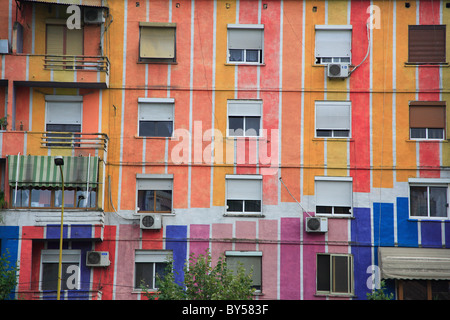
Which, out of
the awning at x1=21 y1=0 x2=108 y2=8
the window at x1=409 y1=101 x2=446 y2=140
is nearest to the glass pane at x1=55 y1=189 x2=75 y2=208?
the awning at x1=21 y1=0 x2=108 y2=8

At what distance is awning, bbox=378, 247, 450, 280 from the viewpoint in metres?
26.3

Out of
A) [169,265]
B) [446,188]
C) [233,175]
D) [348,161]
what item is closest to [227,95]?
[233,175]

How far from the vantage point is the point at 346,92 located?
1104 inches

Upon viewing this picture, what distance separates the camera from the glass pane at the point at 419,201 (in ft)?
90.1

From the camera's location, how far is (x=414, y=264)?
26.4 m

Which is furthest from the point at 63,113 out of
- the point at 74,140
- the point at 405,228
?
the point at 405,228

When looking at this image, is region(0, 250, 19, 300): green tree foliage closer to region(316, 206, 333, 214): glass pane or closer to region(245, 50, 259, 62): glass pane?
region(316, 206, 333, 214): glass pane

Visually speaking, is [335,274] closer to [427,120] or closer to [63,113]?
[427,120]

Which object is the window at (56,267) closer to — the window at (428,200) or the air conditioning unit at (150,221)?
the air conditioning unit at (150,221)

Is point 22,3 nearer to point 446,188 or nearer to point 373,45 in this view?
point 373,45

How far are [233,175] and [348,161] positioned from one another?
417cm

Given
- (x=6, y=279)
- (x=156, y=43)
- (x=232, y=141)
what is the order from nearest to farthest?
(x=6, y=279)
(x=232, y=141)
(x=156, y=43)

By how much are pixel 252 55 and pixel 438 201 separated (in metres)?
8.58

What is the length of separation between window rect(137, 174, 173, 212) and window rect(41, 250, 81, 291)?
2846 mm
